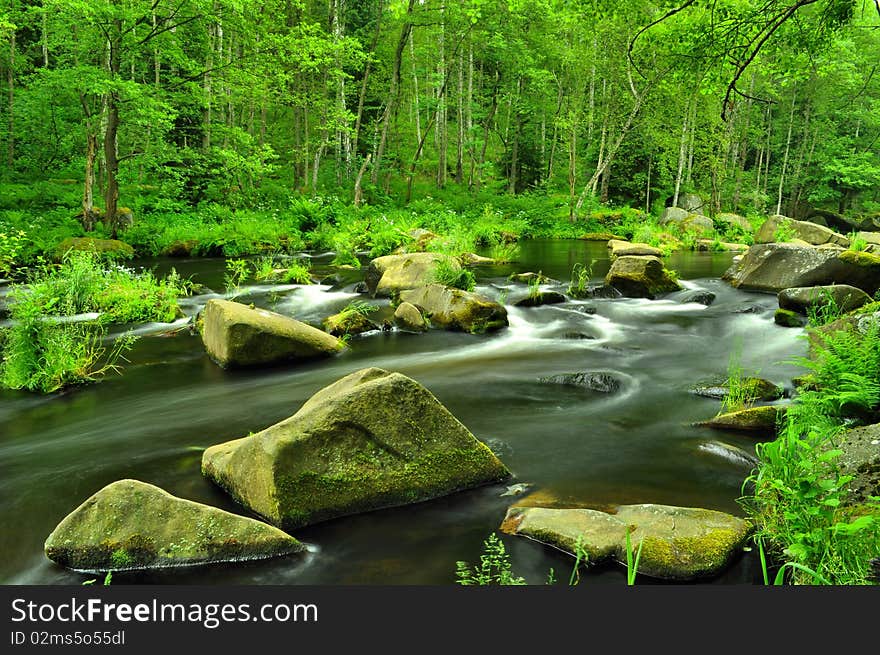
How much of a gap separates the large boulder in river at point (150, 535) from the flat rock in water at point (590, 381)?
4.58 metres

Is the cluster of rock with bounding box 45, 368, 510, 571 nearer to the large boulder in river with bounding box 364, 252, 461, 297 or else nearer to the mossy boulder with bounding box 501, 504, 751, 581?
the mossy boulder with bounding box 501, 504, 751, 581

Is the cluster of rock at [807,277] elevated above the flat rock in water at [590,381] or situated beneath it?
Answer: elevated above

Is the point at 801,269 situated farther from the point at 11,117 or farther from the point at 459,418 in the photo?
the point at 11,117

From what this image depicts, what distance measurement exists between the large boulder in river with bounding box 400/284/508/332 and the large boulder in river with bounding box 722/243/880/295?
272 inches

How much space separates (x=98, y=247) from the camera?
55.1 ft

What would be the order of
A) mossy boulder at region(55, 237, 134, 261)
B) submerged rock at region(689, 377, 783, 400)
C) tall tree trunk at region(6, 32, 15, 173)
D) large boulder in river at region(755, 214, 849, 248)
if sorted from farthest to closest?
tall tree trunk at region(6, 32, 15, 173) → large boulder in river at region(755, 214, 849, 248) → mossy boulder at region(55, 237, 134, 261) → submerged rock at region(689, 377, 783, 400)

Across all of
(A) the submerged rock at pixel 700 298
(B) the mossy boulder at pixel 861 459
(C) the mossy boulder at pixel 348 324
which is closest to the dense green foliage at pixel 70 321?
(C) the mossy boulder at pixel 348 324

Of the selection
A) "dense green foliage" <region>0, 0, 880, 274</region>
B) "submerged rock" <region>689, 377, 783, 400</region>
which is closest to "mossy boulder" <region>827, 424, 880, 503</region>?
"submerged rock" <region>689, 377, 783, 400</region>

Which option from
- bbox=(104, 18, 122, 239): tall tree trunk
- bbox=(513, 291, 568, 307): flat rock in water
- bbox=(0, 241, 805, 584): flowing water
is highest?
bbox=(104, 18, 122, 239): tall tree trunk

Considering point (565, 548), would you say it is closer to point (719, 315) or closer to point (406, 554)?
point (406, 554)

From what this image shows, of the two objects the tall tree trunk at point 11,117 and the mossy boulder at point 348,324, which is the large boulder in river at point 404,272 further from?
the tall tree trunk at point 11,117

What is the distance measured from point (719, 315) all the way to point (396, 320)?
21.0ft

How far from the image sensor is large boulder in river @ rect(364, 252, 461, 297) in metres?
12.2

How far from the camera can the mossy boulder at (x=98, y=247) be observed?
52.7 feet
